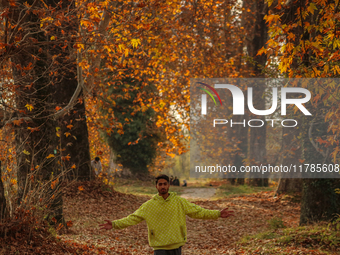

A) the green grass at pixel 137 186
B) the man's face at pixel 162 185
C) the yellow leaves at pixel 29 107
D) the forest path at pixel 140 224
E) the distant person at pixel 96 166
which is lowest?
the green grass at pixel 137 186

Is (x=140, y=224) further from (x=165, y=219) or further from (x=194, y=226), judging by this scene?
(x=165, y=219)

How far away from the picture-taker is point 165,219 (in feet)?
16.9

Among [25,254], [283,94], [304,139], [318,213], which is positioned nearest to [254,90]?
[283,94]

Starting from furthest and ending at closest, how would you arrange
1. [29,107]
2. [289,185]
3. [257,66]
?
1. [257,66]
2. [289,185]
3. [29,107]

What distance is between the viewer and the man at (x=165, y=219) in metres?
5.10

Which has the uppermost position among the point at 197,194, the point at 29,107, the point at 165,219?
the point at 29,107

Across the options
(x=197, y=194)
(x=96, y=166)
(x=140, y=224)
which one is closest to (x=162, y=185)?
(x=140, y=224)

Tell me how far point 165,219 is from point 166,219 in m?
0.01

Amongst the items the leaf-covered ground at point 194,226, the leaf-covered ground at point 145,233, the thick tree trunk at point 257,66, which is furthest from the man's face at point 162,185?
the thick tree trunk at point 257,66

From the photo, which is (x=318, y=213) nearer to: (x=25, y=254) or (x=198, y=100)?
(x=25, y=254)

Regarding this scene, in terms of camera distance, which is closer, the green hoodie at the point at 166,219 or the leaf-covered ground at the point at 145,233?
the green hoodie at the point at 166,219

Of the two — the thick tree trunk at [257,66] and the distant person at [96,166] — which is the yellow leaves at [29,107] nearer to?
the distant person at [96,166]

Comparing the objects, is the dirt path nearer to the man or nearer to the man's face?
the man

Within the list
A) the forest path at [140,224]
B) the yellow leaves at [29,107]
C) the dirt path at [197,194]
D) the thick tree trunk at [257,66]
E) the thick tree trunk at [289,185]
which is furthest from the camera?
the dirt path at [197,194]
